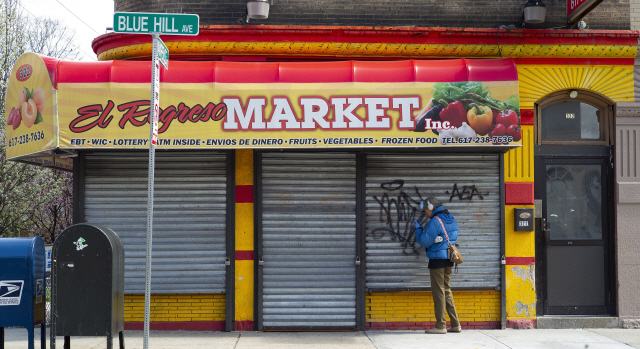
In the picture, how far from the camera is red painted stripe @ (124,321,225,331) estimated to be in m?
8.34

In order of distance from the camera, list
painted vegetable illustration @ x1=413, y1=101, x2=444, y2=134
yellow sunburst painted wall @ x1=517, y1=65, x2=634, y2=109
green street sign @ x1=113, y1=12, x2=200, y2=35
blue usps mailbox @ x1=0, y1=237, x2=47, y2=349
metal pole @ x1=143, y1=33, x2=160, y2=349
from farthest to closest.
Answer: yellow sunburst painted wall @ x1=517, y1=65, x2=634, y2=109, painted vegetable illustration @ x1=413, y1=101, x2=444, y2=134, blue usps mailbox @ x1=0, y1=237, x2=47, y2=349, green street sign @ x1=113, y1=12, x2=200, y2=35, metal pole @ x1=143, y1=33, x2=160, y2=349

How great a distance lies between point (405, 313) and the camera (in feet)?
27.7

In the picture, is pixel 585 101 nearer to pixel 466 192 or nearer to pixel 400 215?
pixel 466 192

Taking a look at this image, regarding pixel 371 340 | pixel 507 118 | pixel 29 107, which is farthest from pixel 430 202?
pixel 29 107

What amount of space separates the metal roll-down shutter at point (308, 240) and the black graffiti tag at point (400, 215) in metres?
0.46

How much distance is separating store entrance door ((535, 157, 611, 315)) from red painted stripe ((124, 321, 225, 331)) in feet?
16.4

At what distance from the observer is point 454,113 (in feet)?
25.8

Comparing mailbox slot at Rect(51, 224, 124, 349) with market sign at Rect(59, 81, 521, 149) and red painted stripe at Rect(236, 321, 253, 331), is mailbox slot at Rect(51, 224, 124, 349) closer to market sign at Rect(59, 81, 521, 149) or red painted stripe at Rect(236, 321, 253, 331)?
market sign at Rect(59, 81, 521, 149)

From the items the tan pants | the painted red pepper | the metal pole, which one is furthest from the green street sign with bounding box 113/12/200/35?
the tan pants

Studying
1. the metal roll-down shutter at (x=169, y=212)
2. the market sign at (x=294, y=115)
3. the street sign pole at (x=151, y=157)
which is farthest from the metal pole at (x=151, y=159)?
the metal roll-down shutter at (x=169, y=212)

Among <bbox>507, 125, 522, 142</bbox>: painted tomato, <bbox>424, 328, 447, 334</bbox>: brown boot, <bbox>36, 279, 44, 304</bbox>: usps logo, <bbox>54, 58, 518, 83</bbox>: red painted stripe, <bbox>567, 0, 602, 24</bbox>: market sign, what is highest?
<bbox>567, 0, 602, 24</bbox>: market sign

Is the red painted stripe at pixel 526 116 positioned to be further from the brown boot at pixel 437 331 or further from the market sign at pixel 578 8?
the brown boot at pixel 437 331

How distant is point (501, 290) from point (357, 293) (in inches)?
85.6

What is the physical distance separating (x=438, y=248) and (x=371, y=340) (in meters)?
1.59
